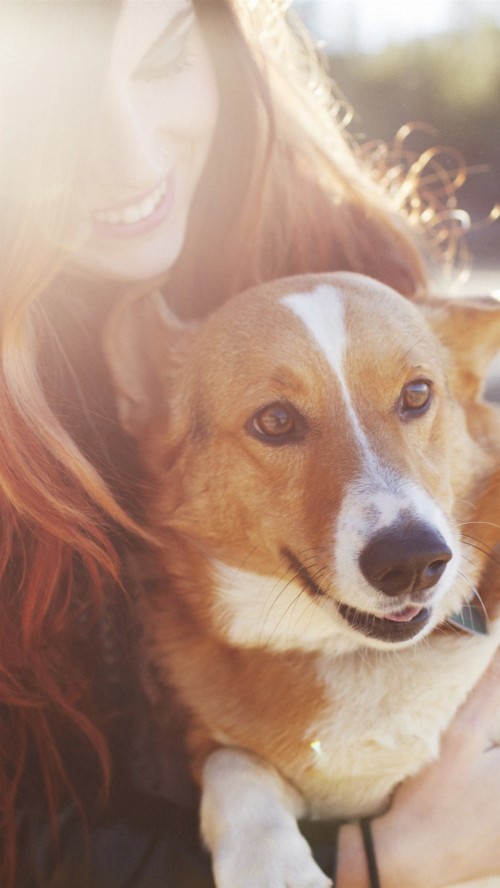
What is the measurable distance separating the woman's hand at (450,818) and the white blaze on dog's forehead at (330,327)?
0.63 m

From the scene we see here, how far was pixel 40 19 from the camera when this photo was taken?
55.7 inches

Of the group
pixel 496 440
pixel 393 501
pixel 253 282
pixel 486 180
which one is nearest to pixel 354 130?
pixel 486 180

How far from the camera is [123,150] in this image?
5.28 ft

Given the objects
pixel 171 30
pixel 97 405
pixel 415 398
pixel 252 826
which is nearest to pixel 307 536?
pixel 415 398

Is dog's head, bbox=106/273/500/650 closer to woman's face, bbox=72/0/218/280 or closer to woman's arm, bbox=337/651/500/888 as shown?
woman's face, bbox=72/0/218/280

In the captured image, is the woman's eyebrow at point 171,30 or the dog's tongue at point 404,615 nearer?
the dog's tongue at point 404,615

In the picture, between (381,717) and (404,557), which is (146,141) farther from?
(381,717)

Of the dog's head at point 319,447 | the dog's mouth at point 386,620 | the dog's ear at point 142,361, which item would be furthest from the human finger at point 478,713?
the dog's ear at point 142,361

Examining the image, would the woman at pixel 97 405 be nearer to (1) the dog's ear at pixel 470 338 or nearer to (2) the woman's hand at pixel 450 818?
(2) the woman's hand at pixel 450 818

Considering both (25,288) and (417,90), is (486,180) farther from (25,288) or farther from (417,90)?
(25,288)

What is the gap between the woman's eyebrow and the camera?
66.7 inches

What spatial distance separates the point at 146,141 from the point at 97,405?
1.81ft

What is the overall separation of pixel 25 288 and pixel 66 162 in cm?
23

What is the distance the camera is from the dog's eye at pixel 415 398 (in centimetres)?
159
